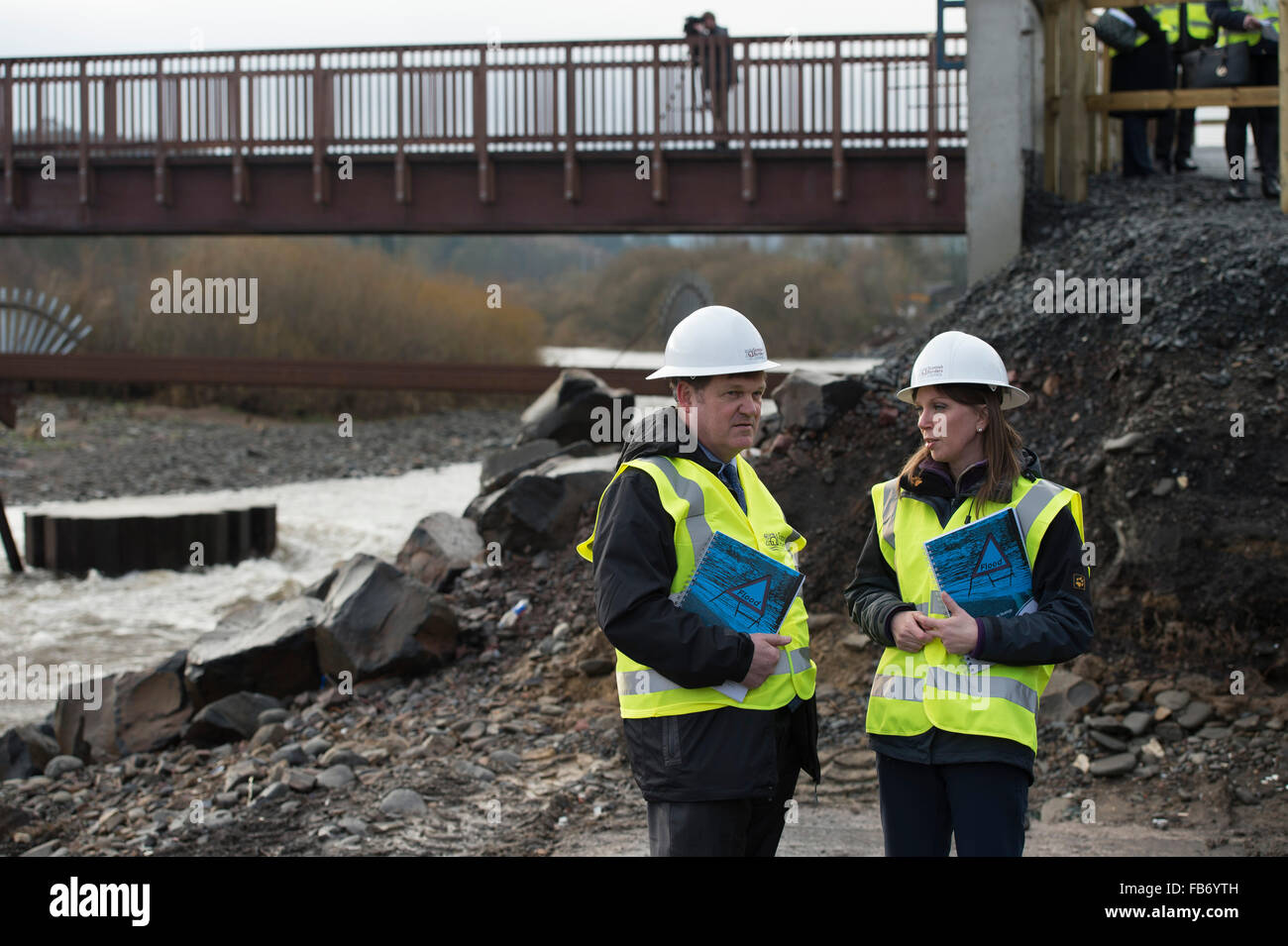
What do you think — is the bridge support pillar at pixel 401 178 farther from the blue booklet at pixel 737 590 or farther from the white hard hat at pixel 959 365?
the blue booklet at pixel 737 590

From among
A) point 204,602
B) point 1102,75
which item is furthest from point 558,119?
point 204,602

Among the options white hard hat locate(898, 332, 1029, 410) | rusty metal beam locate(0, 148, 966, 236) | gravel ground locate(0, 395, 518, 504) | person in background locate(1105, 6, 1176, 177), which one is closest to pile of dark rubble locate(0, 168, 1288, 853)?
person in background locate(1105, 6, 1176, 177)

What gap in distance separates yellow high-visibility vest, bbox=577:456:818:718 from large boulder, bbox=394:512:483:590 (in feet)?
25.3

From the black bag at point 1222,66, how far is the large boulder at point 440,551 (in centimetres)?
791

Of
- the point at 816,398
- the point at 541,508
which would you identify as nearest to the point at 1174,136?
the point at 816,398

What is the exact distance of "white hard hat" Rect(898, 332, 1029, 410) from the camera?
358cm

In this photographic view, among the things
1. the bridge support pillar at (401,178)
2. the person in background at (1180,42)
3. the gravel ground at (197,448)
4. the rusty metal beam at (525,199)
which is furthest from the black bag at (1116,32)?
the gravel ground at (197,448)

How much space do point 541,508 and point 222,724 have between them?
329 cm

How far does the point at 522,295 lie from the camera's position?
46.8 m

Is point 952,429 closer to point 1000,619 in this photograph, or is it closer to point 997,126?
point 1000,619

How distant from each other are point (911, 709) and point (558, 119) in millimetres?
14012

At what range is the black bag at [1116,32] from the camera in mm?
12188

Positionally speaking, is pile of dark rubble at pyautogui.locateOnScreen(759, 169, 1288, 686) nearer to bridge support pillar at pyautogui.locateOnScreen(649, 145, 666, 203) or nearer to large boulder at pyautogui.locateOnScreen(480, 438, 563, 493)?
large boulder at pyautogui.locateOnScreen(480, 438, 563, 493)
